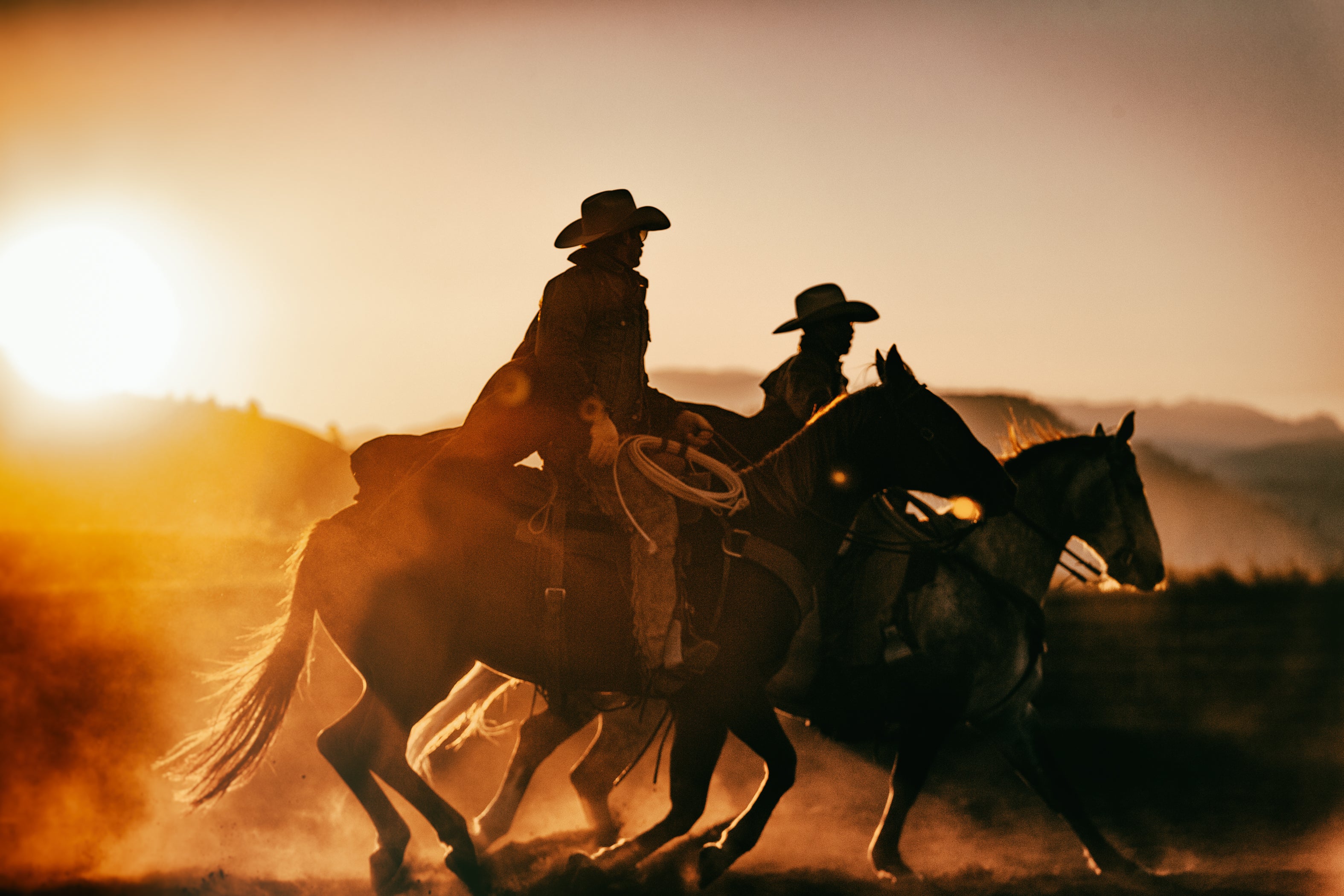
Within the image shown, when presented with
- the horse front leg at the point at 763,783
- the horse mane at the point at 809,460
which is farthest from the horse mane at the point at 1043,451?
the horse front leg at the point at 763,783

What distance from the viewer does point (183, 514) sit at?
14.3 meters

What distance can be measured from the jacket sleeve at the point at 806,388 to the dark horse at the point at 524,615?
1.62m

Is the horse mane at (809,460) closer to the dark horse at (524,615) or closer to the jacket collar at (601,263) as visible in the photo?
the dark horse at (524,615)

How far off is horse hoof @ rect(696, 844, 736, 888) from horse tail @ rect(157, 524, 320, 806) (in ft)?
7.03

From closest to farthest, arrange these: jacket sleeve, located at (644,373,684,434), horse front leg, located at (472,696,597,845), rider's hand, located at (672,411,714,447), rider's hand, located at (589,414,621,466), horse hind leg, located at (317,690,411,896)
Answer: rider's hand, located at (589,414,621,466)
horse hind leg, located at (317,690,411,896)
rider's hand, located at (672,411,714,447)
jacket sleeve, located at (644,373,684,434)
horse front leg, located at (472,696,597,845)

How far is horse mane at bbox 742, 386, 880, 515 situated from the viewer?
4.74 m

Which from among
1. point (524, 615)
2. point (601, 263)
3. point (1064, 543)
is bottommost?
point (524, 615)

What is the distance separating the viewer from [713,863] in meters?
4.36

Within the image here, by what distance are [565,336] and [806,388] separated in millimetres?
2505

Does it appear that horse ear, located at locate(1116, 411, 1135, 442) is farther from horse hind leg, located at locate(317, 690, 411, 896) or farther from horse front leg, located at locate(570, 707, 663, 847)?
horse hind leg, located at locate(317, 690, 411, 896)

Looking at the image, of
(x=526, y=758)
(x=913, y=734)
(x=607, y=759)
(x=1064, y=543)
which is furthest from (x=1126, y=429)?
(x=526, y=758)

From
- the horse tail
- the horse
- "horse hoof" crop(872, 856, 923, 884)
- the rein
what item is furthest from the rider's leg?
the rein

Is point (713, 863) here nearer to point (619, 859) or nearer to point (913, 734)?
point (619, 859)

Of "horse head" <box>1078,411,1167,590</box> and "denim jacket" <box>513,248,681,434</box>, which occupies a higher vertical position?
"denim jacket" <box>513,248,681,434</box>
